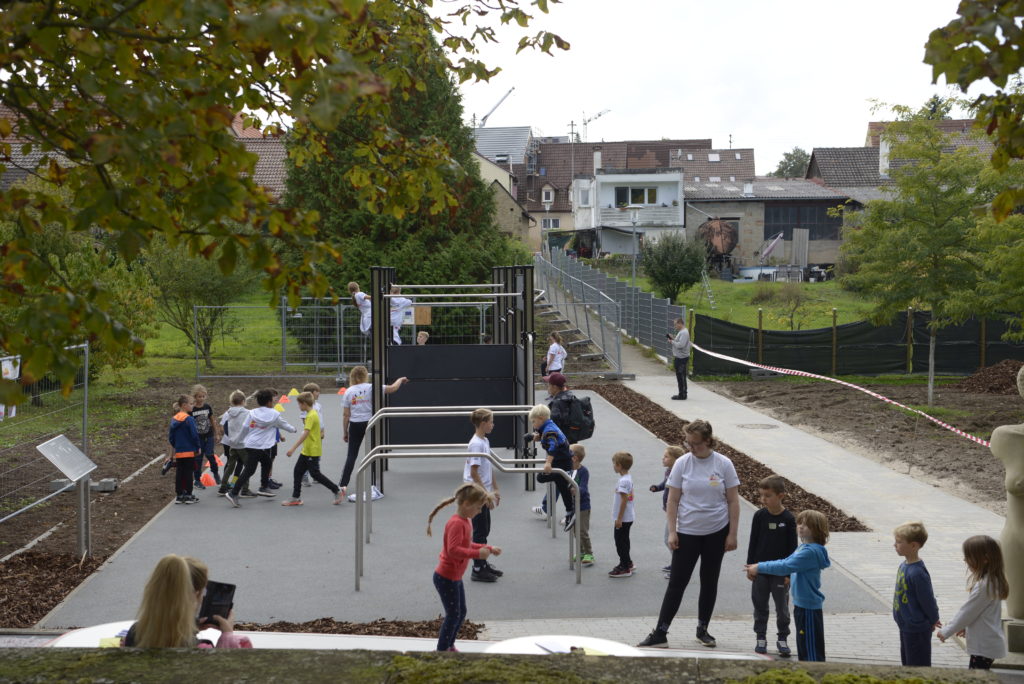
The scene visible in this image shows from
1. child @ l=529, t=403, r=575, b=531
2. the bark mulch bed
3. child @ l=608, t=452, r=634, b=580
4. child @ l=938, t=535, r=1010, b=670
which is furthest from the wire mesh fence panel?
the bark mulch bed

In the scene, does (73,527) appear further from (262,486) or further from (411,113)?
(411,113)

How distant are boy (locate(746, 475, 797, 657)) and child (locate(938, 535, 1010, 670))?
1288 millimetres

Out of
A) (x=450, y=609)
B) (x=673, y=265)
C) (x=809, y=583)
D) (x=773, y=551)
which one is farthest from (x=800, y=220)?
(x=450, y=609)

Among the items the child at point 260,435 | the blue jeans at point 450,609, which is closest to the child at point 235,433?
the child at point 260,435

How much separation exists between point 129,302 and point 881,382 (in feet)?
58.1

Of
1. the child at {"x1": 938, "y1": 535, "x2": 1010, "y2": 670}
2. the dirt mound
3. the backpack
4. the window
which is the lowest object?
the dirt mound

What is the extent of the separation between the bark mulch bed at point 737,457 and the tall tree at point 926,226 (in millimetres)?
5651

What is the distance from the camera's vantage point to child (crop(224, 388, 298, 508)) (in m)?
11.5

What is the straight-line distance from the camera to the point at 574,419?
1092 centimetres

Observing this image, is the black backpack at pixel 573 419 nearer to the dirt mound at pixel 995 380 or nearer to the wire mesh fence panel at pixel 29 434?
the wire mesh fence panel at pixel 29 434

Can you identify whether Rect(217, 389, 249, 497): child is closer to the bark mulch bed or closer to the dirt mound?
the bark mulch bed

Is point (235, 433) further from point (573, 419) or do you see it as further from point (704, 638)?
point (704, 638)

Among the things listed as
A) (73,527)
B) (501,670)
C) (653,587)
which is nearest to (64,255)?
(73,527)

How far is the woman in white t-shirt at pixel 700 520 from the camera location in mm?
7012
